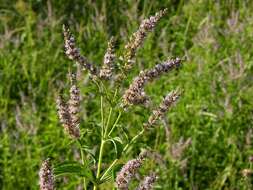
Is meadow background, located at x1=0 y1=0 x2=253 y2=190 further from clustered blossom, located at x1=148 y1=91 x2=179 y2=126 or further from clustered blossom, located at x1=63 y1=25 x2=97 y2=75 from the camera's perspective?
clustered blossom, located at x1=63 y1=25 x2=97 y2=75

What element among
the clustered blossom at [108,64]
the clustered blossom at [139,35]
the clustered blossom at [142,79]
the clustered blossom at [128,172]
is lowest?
the clustered blossom at [128,172]

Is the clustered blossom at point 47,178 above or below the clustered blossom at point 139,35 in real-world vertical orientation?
below

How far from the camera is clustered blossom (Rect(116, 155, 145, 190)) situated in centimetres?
195

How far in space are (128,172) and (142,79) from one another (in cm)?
30

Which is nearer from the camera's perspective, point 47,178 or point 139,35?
point 47,178

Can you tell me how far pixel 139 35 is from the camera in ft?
6.68

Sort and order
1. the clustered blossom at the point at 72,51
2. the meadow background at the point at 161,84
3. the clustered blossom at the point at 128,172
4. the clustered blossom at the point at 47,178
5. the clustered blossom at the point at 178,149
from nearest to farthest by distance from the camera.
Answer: the clustered blossom at the point at 47,178, the clustered blossom at the point at 128,172, the clustered blossom at the point at 72,51, the clustered blossom at the point at 178,149, the meadow background at the point at 161,84

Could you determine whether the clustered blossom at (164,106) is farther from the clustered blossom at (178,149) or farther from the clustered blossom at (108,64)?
the clustered blossom at (178,149)

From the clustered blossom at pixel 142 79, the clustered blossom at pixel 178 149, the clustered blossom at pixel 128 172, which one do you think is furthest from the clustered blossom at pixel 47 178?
the clustered blossom at pixel 178 149

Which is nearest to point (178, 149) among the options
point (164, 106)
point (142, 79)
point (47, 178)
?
point (164, 106)

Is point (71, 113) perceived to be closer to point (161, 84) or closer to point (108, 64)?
point (108, 64)

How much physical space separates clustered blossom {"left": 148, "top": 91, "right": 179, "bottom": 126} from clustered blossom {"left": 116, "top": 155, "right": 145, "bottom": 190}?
24 centimetres

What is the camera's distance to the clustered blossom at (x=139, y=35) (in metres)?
1.99

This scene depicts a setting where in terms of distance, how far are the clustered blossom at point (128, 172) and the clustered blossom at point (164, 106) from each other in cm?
24
